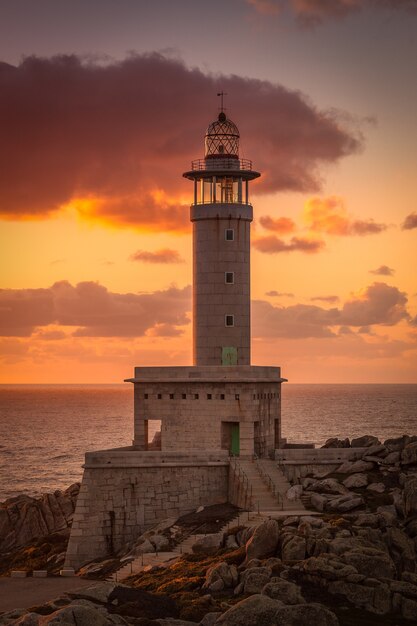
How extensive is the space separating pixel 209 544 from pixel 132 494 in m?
6.97

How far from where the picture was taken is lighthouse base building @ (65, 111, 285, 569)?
49.8 meters

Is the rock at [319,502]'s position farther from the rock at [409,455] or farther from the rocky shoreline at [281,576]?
the rock at [409,455]

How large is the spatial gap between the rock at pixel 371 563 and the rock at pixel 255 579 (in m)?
2.66

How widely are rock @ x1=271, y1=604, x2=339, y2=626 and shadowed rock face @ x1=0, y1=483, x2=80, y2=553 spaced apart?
83.8 ft

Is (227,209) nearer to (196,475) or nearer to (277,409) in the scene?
(277,409)

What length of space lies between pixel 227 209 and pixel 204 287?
12.8 ft

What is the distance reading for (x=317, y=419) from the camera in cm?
16238

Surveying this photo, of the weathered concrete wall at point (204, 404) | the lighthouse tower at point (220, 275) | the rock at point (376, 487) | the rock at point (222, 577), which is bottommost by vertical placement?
the rock at point (222, 577)

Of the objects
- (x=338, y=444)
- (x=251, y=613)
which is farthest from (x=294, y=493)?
(x=251, y=613)

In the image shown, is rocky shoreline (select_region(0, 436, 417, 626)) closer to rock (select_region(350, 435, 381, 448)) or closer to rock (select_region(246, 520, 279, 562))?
rock (select_region(246, 520, 279, 562))

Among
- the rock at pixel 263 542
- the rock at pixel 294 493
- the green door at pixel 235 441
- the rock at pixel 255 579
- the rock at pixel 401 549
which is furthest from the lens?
the green door at pixel 235 441

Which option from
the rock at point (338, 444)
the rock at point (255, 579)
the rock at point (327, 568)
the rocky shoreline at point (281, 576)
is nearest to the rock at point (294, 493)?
the rocky shoreline at point (281, 576)

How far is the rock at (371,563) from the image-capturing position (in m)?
38.3

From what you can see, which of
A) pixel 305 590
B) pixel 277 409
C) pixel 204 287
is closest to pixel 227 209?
pixel 204 287
